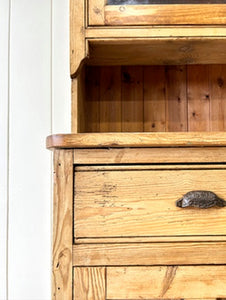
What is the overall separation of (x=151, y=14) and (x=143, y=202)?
505mm

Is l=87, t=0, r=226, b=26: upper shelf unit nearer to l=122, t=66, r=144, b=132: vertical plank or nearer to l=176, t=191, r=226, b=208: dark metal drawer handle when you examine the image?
l=122, t=66, r=144, b=132: vertical plank

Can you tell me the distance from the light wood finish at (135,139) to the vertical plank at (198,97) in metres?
0.46

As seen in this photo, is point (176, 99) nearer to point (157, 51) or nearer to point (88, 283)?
point (157, 51)

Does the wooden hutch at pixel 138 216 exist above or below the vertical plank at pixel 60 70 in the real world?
below

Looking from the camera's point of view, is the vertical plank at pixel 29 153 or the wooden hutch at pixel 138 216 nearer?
the wooden hutch at pixel 138 216

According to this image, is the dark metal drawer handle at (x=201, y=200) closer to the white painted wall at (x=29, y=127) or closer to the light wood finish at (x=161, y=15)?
the light wood finish at (x=161, y=15)

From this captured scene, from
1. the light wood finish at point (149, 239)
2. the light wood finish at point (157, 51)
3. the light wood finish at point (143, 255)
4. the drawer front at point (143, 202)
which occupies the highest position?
the light wood finish at point (157, 51)

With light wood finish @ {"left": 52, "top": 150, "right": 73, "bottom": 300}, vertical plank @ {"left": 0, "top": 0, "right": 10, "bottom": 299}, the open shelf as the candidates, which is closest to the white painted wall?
vertical plank @ {"left": 0, "top": 0, "right": 10, "bottom": 299}

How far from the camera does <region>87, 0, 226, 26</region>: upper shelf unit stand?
2.76ft

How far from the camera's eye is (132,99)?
1.15m

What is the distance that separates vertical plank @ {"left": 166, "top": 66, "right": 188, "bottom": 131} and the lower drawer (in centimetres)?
57

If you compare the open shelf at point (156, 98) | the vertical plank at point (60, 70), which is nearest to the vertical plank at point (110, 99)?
the open shelf at point (156, 98)

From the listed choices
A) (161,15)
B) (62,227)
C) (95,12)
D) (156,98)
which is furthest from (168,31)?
(62,227)

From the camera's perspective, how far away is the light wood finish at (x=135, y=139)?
0.69 meters
